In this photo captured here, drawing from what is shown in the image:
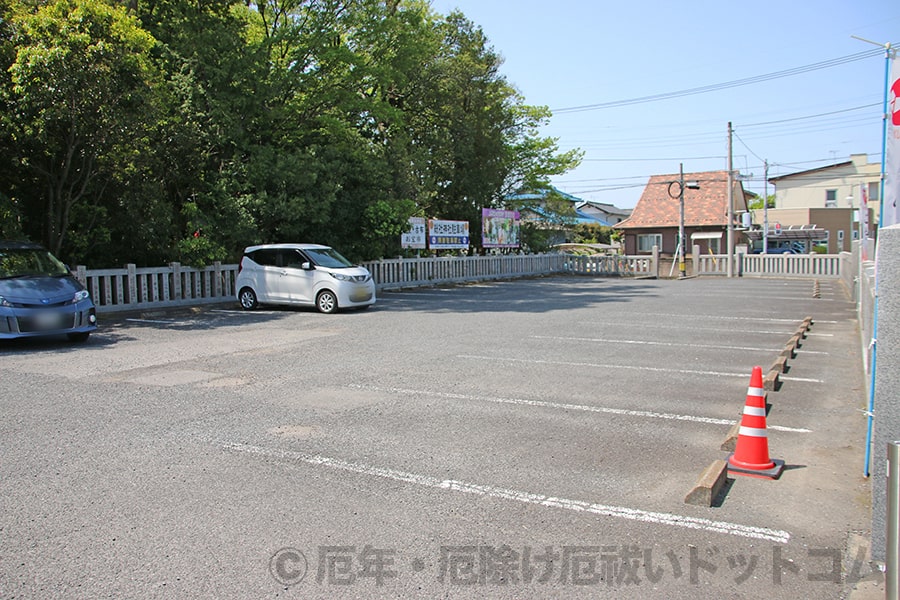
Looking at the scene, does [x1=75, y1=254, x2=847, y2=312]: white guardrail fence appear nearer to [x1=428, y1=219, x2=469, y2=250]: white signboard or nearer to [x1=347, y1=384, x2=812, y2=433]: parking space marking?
[x1=428, y1=219, x2=469, y2=250]: white signboard

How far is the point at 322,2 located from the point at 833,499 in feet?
67.4

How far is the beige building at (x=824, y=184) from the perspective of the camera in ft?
184

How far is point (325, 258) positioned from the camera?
16.5 metres

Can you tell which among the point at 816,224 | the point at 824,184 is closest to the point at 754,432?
the point at 816,224

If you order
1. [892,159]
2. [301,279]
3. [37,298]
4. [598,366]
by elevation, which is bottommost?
[598,366]

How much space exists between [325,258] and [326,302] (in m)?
1.22

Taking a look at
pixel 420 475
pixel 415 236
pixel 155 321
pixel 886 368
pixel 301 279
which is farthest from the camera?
pixel 415 236

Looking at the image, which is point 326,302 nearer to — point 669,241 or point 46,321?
point 46,321

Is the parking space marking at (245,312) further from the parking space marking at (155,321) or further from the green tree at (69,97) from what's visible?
the green tree at (69,97)

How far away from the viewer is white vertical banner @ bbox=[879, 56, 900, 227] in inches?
239

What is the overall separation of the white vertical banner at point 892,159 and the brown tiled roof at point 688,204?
130 ft

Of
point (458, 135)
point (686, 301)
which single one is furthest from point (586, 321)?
point (458, 135)

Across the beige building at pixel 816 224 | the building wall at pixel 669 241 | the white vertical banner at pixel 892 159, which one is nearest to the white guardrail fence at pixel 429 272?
the building wall at pixel 669 241

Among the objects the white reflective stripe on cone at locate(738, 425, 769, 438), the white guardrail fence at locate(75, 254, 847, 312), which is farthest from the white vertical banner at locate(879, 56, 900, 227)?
the white guardrail fence at locate(75, 254, 847, 312)
